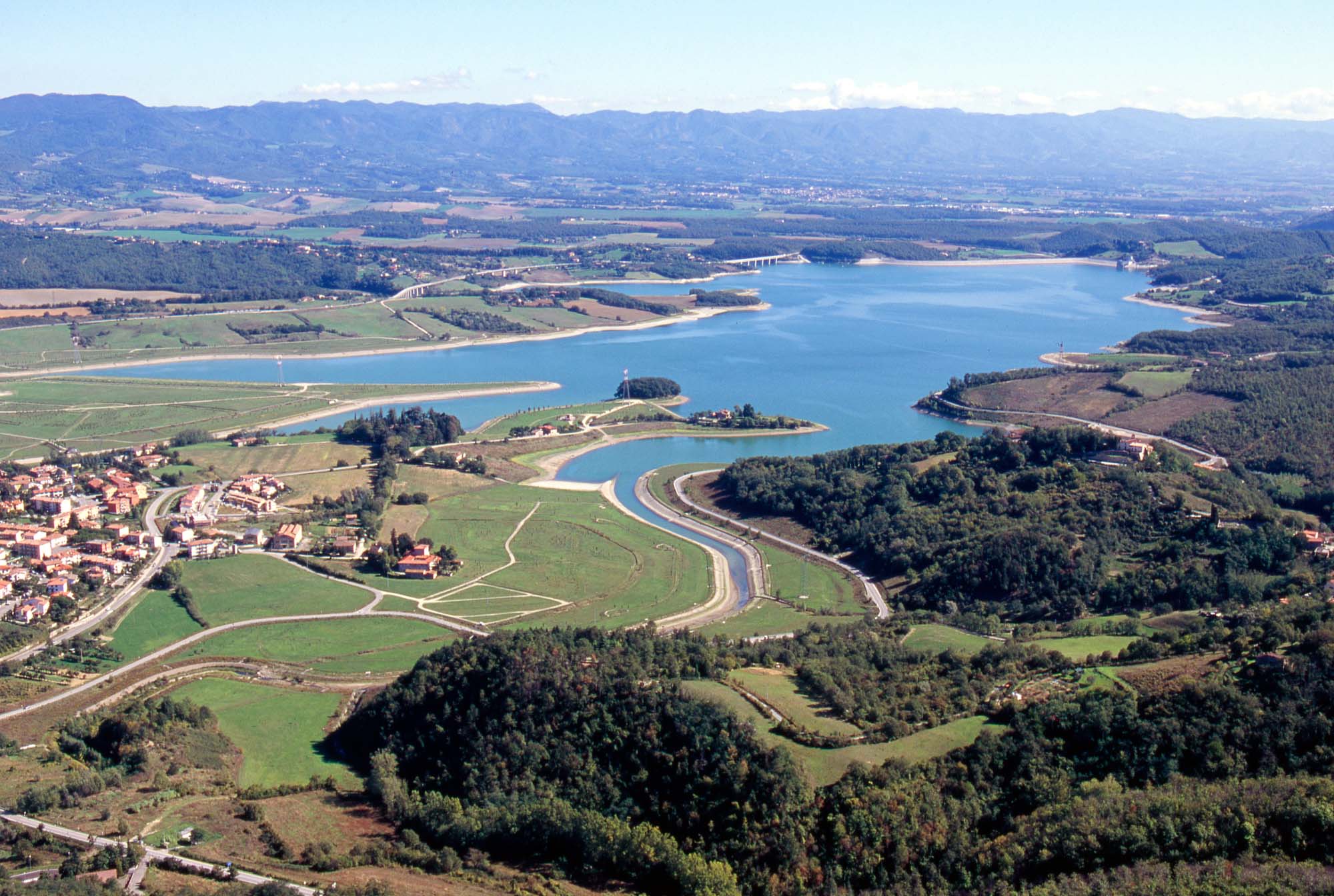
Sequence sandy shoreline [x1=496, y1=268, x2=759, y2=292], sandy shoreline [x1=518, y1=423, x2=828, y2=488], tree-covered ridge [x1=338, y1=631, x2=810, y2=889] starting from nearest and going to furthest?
tree-covered ridge [x1=338, y1=631, x2=810, y2=889], sandy shoreline [x1=518, y1=423, x2=828, y2=488], sandy shoreline [x1=496, y1=268, x2=759, y2=292]

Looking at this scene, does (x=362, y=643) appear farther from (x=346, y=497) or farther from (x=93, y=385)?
(x=93, y=385)

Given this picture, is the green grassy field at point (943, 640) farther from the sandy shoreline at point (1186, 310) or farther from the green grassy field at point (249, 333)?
the sandy shoreline at point (1186, 310)

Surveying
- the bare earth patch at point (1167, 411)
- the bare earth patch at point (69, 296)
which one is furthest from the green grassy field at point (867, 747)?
the bare earth patch at point (69, 296)

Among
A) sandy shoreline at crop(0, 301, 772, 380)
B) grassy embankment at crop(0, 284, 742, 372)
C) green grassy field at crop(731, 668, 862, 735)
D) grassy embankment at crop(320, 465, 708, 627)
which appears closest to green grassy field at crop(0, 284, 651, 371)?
grassy embankment at crop(0, 284, 742, 372)

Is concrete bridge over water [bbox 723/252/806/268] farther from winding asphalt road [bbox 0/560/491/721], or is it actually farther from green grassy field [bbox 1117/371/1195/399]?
winding asphalt road [bbox 0/560/491/721]

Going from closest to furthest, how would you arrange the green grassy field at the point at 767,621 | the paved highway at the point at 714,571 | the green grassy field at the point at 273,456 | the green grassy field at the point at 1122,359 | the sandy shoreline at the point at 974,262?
the green grassy field at the point at 767,621 → the paved highway at the point at 714,571 → the green grassy field at the point at 273,456 → the green grassy field at the point at 1122,359 → the sandy shoreline at the point at 974,262

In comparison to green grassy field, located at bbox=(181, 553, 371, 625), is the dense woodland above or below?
above
